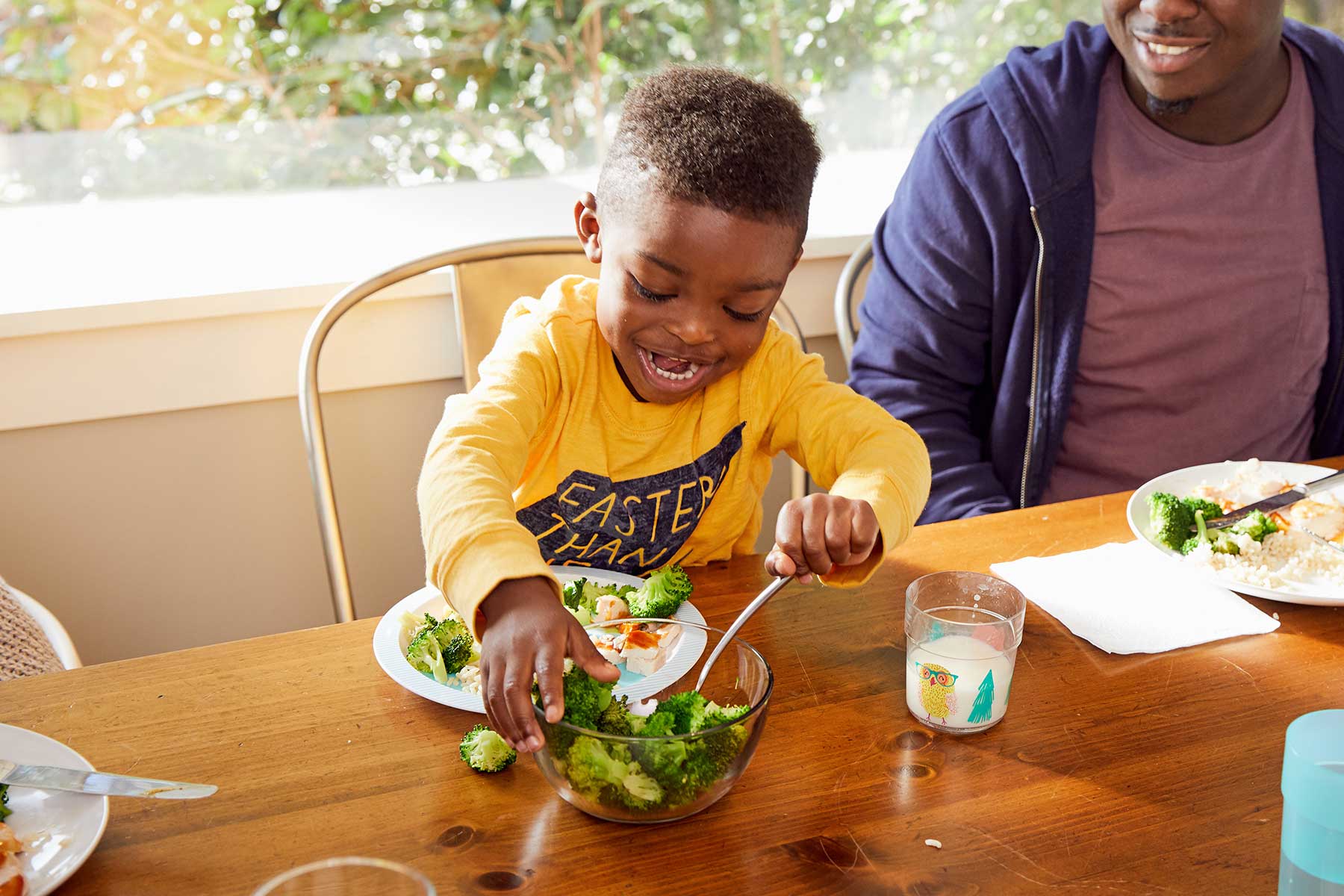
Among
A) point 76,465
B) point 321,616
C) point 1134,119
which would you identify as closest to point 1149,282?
point 1134,119

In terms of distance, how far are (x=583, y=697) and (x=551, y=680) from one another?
1.0 inches

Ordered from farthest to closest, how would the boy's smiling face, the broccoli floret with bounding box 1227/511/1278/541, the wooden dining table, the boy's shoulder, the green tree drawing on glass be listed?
the boy's shoulder, the broccoli floret with bounding box 1227/511/1278/541, the boy's smiling face, the green tree drawing on glass, the wooden dining table

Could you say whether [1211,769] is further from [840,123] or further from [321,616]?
[840,123]

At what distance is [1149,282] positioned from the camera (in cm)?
172

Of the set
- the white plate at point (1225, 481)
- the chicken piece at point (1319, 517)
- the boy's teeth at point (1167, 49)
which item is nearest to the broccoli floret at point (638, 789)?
the white plate at point (1225, 481)

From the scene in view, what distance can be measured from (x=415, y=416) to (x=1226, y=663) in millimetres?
1376

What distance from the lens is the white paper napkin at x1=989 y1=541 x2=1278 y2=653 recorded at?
41.1 inches

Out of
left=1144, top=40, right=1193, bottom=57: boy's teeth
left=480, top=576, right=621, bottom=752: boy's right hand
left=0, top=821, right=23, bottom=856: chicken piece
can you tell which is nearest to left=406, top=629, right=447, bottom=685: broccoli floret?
left=480, top=576, right=621, bottom=752: boy's right hand

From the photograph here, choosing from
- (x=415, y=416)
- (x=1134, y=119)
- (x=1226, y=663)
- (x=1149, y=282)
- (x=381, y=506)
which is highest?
(x=1134, y=119)

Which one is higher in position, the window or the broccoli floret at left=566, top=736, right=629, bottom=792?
the window

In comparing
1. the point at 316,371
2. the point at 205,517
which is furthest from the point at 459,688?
the point at 205,517

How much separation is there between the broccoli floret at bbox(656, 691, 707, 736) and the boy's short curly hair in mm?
490

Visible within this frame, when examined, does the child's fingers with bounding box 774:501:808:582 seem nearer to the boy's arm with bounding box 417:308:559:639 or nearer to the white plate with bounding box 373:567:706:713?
the white plate with bounding box 373:567:706:713

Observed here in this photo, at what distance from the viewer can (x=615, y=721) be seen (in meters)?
0.79
